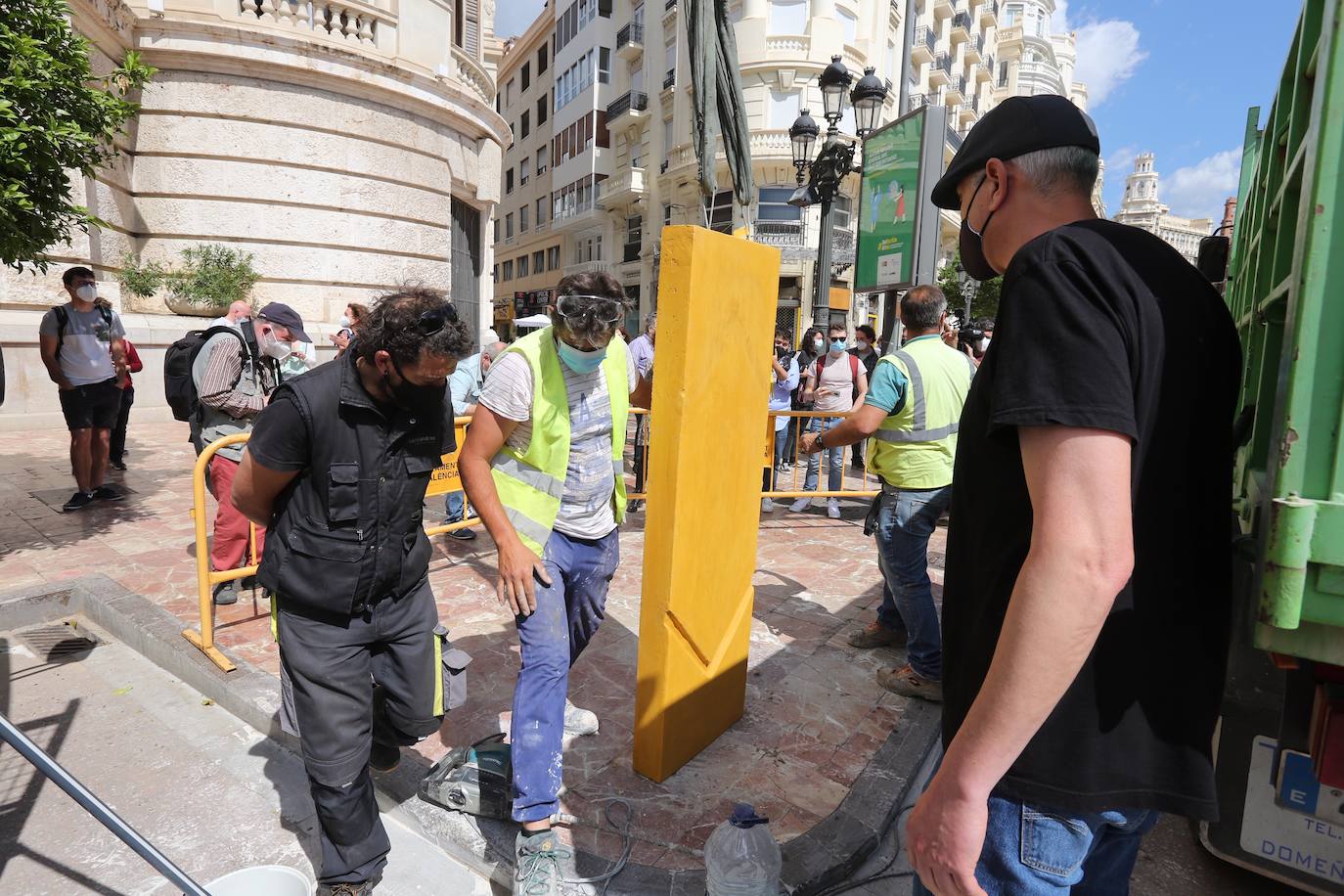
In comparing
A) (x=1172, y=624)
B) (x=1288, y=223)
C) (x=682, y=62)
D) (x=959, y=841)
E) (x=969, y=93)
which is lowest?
(x=959, y=841)

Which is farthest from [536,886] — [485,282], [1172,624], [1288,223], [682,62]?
[682,62]

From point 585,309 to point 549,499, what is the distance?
0.71m

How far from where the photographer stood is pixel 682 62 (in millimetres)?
28656

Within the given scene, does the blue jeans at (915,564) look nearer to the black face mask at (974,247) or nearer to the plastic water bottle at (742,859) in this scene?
the plastic water bottle at (742,859)

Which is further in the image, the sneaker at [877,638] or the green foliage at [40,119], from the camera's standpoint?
the sneaker at [877,638]

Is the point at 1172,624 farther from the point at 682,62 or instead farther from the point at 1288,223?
the point at 682,62

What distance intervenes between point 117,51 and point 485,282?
295 inches

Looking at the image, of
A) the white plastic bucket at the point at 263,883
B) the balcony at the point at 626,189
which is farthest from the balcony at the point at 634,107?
the white plastic bucket at the point at 263,883

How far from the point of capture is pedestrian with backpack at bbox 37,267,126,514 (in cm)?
669

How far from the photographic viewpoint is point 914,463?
13.0ft

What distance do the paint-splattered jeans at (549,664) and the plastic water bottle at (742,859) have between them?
1.89 ft

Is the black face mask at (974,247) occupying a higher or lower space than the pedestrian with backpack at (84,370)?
higher

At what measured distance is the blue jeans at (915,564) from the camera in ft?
12.7

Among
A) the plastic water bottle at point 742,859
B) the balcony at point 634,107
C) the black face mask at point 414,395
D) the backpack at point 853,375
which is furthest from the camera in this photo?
the balcony at point 634,107
